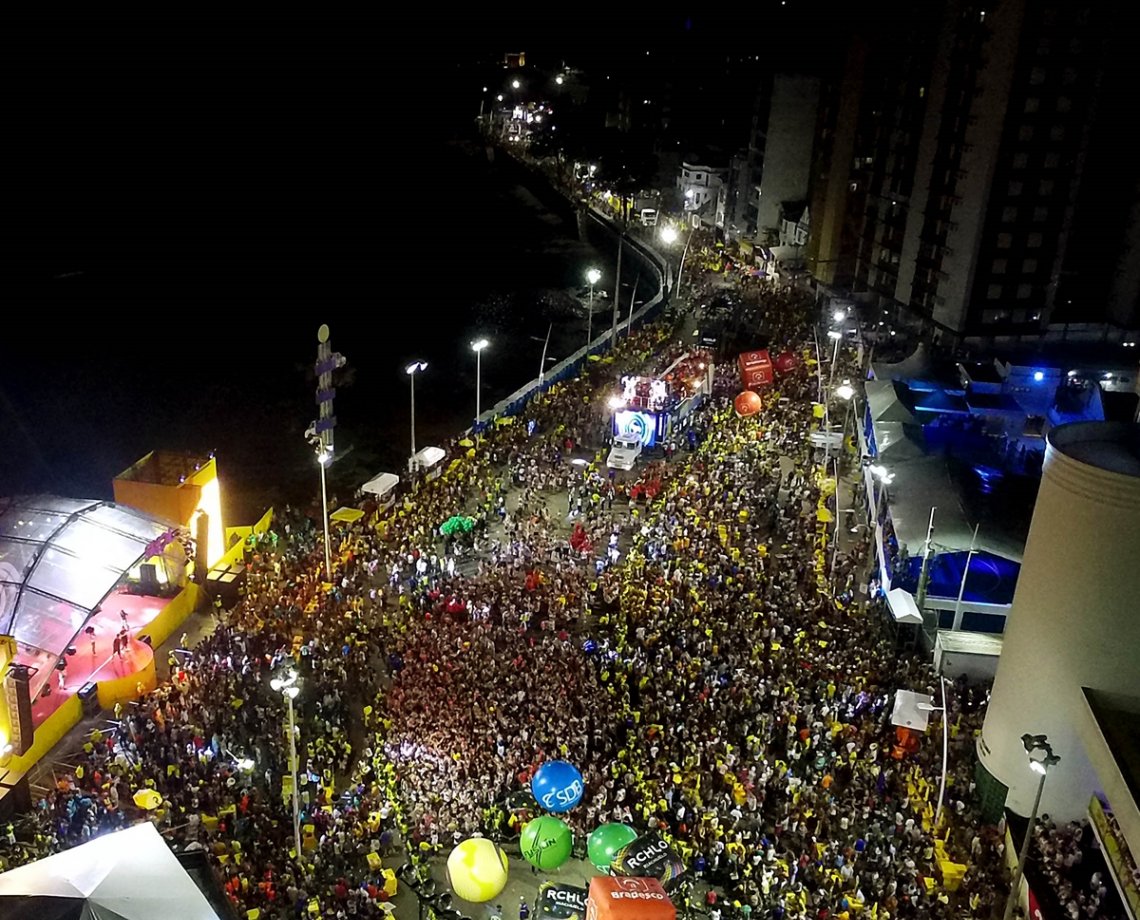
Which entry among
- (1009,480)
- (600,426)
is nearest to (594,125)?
(600,426)

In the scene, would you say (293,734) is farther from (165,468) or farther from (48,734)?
(165,468)

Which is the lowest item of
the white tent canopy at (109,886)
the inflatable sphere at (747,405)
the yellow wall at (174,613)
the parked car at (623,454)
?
the yellow wall at (174,613)

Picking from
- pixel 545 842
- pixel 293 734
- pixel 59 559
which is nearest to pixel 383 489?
pixel 59 559

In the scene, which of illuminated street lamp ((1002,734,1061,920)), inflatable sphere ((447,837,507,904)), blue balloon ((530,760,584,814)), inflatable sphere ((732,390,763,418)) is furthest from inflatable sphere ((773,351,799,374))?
inflatable sphere ((447,837,507,904))

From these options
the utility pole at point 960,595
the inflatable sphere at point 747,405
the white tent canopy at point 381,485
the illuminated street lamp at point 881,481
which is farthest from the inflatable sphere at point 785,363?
the utility pole at point 960,595

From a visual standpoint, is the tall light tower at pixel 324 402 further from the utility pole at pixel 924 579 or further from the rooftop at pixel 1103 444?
the rooftop at pixel 1103 444

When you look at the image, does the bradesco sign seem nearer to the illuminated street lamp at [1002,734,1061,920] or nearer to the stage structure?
the illuminated street lamp at [1002,734,1061,920]
